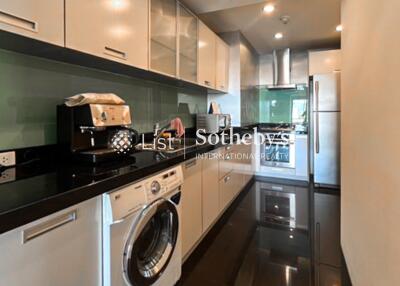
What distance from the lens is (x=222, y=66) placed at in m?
3.50

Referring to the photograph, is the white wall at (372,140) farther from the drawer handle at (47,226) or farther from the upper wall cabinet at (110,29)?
the upper wall cabinet at (110,29)

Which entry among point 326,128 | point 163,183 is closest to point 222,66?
point 326,128

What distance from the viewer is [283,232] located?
2520mm

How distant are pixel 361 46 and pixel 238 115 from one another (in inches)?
97.5

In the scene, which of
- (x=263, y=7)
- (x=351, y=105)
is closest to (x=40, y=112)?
(x=351, y=105)

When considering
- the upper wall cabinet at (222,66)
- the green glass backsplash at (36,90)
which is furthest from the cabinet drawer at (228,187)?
the green glass backsplash at (36,90)

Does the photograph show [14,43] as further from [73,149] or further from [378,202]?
[378,202]

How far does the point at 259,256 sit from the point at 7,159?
72.7 inches

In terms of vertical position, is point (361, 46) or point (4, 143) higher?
point (361, 46)

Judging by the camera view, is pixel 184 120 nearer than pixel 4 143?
No

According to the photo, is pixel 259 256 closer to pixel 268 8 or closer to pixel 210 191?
pixel 210 191

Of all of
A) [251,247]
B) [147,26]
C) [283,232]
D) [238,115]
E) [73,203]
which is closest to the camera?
[73,203]

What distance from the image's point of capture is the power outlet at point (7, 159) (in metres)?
1.29

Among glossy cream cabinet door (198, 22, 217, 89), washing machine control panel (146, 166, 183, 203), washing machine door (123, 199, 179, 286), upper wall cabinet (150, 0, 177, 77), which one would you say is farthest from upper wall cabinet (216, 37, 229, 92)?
washing machine door (123, 199, 179, 286)
